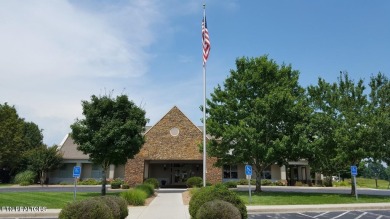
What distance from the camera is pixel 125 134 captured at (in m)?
24.5

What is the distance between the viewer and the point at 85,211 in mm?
10023

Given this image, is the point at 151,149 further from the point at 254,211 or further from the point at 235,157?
the point at 254,211

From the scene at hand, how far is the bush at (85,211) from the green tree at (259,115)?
56.8 feet

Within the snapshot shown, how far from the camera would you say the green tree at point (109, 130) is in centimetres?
2414

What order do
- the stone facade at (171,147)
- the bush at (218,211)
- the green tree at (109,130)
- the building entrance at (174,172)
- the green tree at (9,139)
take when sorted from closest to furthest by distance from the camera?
1. the bush at (218,211)
2. the green tree at (109,130)
3. the stone facade at (171,147)
4. the building entrance at (174,172)
5. the green tree at (9,139)

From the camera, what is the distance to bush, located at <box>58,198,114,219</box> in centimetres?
994

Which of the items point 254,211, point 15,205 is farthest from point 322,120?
point 15,205

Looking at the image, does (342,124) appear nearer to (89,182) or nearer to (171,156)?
(171,156)

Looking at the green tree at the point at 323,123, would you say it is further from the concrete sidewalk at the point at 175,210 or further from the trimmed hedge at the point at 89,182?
the trimmed hedge at the point at 89,182

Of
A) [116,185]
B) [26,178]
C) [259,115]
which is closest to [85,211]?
[259,115]

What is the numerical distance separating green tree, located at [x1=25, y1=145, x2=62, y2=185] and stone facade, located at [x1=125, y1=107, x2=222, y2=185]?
12551 mm

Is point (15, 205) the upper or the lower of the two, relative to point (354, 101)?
lower

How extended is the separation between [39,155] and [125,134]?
81.2 ft

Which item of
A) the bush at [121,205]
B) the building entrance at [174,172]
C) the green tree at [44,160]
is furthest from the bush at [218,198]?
the green tree at [44,160]
